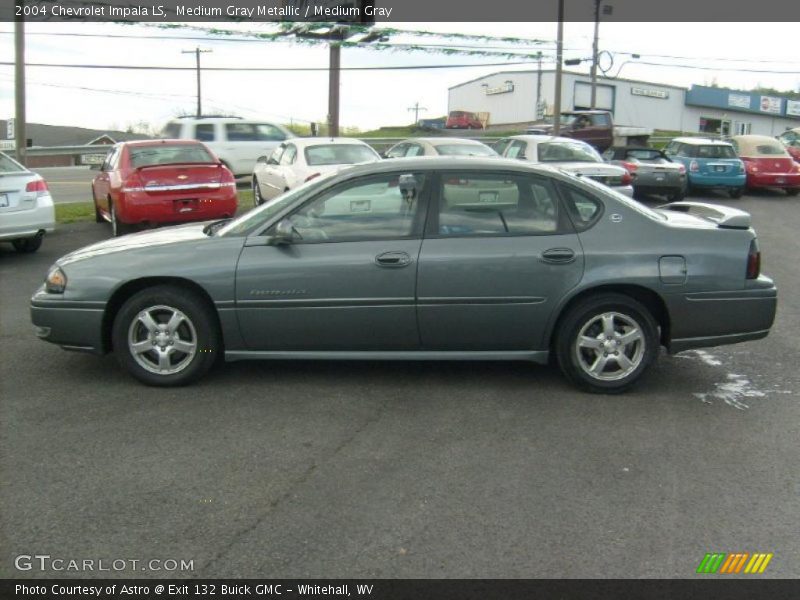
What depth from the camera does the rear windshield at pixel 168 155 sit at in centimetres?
1271

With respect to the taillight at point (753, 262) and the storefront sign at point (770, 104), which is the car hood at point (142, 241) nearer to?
the taillight at point (753, 262)

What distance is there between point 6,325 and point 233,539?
4871 millimetres

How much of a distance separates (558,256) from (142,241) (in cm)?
284

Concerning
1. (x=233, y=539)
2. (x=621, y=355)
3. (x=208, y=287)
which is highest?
(x=208, y=287)

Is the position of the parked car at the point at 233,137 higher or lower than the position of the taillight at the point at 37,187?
higher

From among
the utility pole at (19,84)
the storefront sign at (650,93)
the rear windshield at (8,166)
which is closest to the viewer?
the rear windshield at (8,166)

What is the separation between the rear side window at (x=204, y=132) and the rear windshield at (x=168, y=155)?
25.6 feet

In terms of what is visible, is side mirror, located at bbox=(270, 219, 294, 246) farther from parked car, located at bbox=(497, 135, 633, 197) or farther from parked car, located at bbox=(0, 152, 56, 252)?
parked car, located at bbox=(497, 135, 633, 197)

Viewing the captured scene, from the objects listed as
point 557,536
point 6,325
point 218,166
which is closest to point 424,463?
point 557,536

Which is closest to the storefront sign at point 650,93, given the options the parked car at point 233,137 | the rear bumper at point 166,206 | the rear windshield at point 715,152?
the rear windshield at point 715,152

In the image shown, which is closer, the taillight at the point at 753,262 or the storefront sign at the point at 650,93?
Result: the taillight at the point at 753,262

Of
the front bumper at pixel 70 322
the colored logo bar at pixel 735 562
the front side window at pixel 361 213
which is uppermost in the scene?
the front side window at pixel 361 213

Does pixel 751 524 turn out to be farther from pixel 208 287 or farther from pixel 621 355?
pixel 208 287

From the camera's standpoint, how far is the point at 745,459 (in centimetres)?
472
